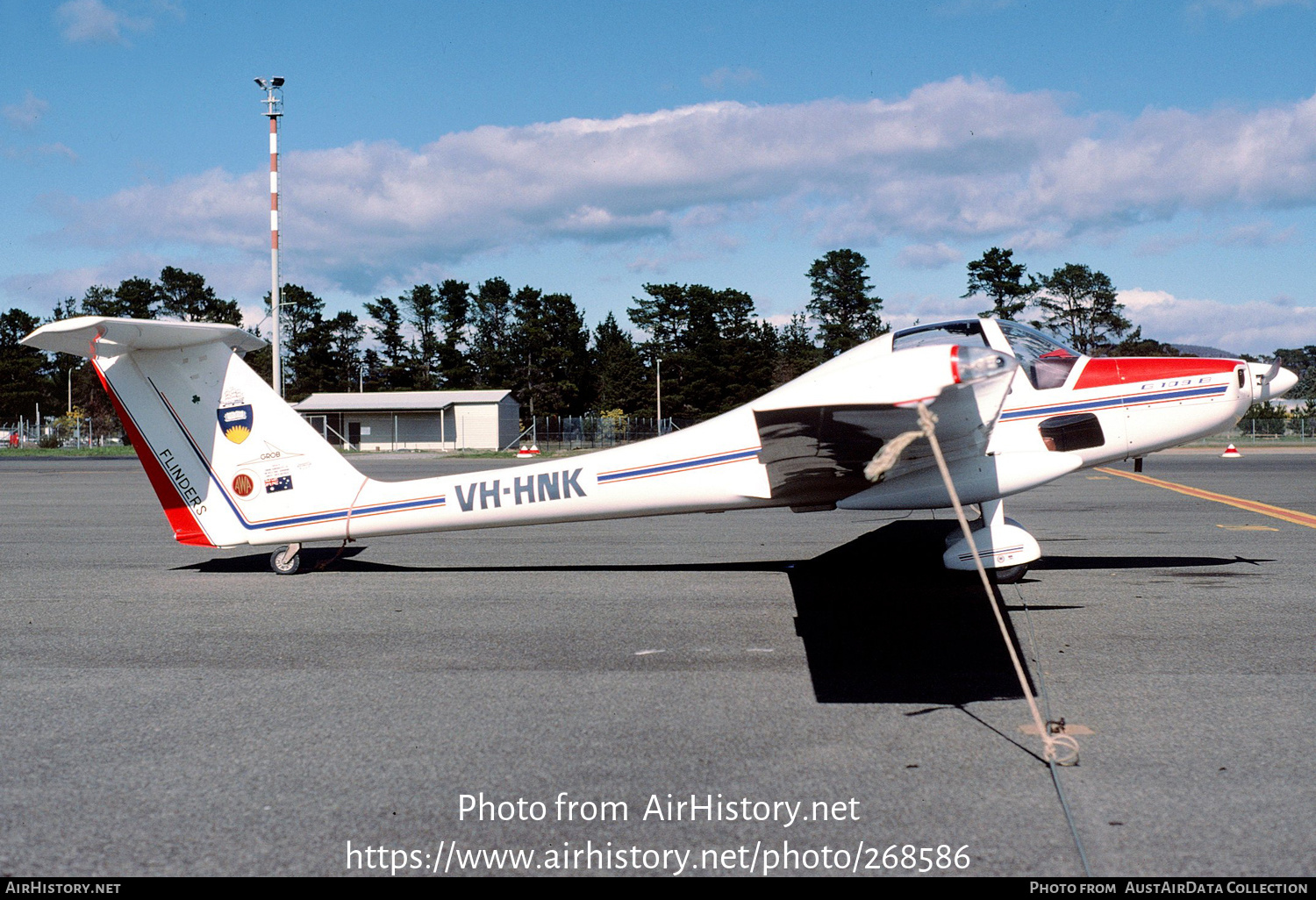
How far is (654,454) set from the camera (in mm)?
8336

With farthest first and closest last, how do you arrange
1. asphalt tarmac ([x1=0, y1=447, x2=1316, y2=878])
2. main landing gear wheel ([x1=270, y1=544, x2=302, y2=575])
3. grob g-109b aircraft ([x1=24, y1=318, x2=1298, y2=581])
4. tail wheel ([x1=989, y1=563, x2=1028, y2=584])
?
main landing gear wheel ([x1=270, y1=544, x2=302, y2=575])
tail wheel ([x1=989, y1=563, x2=1028, y2=584])
grob g-109b aircraft ([x1=24, y1=318, x2=1298, y2=581])
asphalt tarmac ([x1=0, y1=447, x2=1316, y2=878])

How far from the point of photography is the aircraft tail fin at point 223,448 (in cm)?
848

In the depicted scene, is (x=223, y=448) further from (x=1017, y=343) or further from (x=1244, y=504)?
(x=1244, y=504)

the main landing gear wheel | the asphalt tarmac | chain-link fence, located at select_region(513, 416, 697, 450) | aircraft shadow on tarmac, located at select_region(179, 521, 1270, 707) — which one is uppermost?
chain-link fence, located at select_region(513, 416, 697, 450)

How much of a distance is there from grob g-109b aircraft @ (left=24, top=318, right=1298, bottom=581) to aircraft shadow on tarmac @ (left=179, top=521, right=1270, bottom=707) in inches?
28.8

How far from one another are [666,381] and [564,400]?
1324cm

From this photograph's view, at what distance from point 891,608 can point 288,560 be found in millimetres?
5851

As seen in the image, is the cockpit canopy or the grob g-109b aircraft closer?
the grob g-109b aircraft

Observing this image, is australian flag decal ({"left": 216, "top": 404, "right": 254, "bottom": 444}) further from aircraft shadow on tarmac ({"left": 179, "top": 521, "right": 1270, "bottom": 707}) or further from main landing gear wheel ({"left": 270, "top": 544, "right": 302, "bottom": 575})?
aircraft shadow on tarmac ({"left": 179, "top": 521, "right": 1270, "bottom": 707})

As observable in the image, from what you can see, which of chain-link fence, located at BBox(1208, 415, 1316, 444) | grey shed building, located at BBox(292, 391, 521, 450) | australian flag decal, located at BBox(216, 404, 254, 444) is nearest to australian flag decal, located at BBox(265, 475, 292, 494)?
australian flag decal, located at BBox(216, 404, 254, 444)

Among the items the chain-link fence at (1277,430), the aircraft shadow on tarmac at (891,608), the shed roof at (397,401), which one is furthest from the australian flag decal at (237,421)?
A: the chain-link fence at (1277,430)

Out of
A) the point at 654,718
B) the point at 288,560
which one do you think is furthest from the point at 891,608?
the point at 288,560

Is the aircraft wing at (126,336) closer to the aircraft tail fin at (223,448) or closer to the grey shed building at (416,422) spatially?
the aircraft tail fin at (223,448)

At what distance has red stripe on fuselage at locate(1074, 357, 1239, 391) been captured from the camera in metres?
8.09
